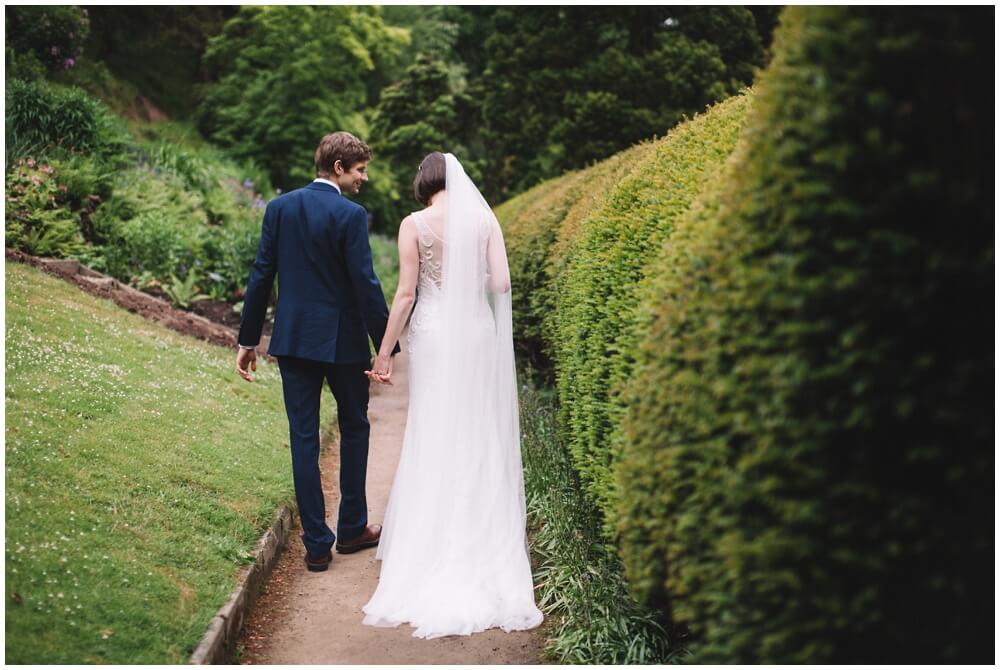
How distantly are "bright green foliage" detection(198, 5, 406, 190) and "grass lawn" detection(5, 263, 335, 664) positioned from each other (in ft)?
46.5

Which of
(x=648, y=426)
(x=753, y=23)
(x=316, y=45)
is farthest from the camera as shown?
(x=316, y=45)

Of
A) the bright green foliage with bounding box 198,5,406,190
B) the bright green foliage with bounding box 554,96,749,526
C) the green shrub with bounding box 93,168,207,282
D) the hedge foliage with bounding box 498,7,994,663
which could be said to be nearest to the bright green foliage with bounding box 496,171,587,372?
the bright green foliage with bounding box 554,96,749,526

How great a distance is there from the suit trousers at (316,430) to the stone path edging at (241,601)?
0.81ft

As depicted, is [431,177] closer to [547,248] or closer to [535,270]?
[547,248]

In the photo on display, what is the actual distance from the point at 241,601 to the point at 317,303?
1.64 metres

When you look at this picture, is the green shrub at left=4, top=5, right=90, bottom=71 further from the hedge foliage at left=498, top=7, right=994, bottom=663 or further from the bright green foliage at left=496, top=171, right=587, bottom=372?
the hedge foliage at left=498, top=7, right=994, bottom=663

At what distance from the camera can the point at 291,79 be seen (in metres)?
21.4

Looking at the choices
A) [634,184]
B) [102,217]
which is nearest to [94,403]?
[634,184]

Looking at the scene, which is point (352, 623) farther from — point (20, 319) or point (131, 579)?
point (20, 319)

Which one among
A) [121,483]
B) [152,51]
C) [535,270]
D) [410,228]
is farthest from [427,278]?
[152,51]

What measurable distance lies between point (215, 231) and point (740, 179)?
11.2 m

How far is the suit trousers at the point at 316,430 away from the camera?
4785mm

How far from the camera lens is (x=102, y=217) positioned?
11.1 m

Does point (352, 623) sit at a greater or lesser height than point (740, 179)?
lesser
